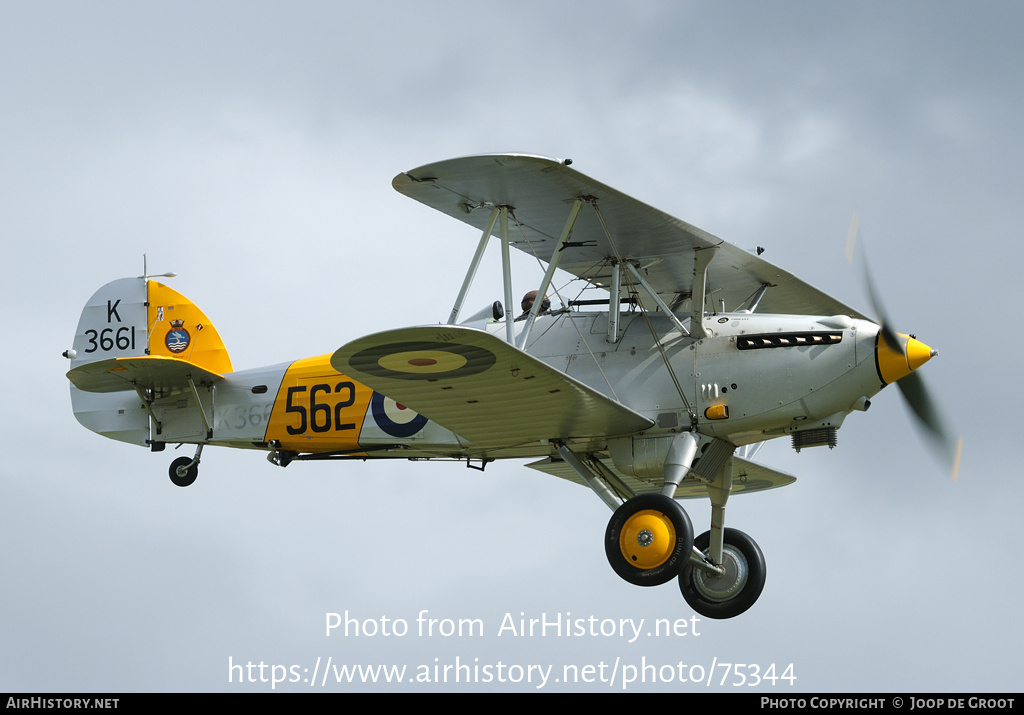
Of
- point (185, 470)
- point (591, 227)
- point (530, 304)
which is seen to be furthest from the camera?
point (185, 470)

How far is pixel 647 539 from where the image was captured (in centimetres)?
1211

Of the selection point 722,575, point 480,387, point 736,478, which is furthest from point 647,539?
point 736,478

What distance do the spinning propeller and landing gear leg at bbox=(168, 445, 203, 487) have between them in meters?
7.54

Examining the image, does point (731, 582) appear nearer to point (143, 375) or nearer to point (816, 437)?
point (816, 437)

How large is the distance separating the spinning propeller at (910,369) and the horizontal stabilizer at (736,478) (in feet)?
7.47

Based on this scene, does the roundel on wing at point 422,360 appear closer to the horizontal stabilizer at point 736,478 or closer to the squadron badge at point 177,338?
the horizontal stabilizer at point 736,478

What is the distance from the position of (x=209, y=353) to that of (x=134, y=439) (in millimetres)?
1321

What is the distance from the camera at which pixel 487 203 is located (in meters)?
12.6

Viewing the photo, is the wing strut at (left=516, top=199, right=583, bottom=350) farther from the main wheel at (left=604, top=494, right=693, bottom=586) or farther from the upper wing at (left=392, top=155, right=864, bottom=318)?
the main wheel at (left=604, top=494, right=693, bottom=586)

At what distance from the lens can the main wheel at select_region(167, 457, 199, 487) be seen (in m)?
15.4

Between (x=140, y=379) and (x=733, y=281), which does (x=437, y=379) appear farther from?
(x=140, y=379)

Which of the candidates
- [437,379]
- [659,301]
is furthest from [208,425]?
[659,301]

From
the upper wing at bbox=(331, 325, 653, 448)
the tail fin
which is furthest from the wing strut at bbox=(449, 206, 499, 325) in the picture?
the tail fin

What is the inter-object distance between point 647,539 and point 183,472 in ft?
19.5
